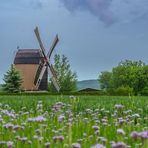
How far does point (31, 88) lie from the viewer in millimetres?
77062

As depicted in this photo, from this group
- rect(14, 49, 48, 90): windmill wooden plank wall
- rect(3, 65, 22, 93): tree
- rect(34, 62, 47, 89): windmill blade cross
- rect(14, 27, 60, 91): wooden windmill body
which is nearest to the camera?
rect(3, 65, 22, 93): tree

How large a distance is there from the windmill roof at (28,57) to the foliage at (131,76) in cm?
2374

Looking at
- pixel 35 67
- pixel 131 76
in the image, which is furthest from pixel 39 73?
pixel 131 76

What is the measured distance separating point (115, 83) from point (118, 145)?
10597 cm

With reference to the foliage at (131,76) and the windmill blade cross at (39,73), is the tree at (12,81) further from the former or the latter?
the foliage at (131,76)

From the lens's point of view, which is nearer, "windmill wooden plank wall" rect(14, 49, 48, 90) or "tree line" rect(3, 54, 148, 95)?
"tree line" rect(3, 54, 148, 95)

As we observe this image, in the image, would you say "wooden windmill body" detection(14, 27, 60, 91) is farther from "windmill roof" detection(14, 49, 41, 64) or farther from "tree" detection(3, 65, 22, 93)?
"tree" detection(3, 65, 22, 93)

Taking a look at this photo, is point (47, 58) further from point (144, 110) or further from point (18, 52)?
point (144, 110)

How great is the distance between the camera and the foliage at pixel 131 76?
10212 cm

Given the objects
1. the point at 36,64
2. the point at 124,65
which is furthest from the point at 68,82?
the point at 124,65

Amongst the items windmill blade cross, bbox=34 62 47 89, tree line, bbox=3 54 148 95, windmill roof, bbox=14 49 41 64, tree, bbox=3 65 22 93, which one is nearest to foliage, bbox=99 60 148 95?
tree line, bbox=3 54 148 95

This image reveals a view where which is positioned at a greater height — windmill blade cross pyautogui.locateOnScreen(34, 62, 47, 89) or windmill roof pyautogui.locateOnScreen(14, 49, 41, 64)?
windmill roof pyautogui.locateOnScreen(14, 49, 41, 64)

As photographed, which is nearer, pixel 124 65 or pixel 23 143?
pixel 23 143

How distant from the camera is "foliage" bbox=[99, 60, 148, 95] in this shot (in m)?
102
